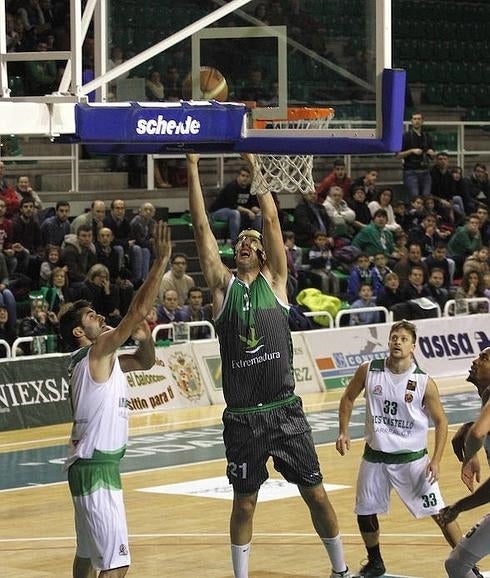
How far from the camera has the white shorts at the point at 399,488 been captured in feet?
35.1

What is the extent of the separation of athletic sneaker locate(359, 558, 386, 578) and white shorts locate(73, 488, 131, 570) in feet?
8.00

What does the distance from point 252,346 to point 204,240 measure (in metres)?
0.73

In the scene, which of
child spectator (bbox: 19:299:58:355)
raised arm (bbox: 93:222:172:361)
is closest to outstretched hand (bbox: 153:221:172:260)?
raised arm (bbox: 93:222:172:361)

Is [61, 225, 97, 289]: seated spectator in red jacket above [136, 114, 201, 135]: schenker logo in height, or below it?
below

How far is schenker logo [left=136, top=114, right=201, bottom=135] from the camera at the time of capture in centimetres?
896

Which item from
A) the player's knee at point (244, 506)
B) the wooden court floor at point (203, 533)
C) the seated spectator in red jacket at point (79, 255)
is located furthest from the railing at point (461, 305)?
the player's knee at point (244, 506)

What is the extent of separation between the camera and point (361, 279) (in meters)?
22.8

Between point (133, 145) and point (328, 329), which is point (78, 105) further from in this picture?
point (328, 329)

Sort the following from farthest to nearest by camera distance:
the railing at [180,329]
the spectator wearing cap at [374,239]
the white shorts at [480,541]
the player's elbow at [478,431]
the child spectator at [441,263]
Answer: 1. the spectator wearing cap at [374,239]
2. the child spectator at [441,263]
3. the railing at [180,329]
4. the white shorts at [480,541]
5. the player's elbow at [478,431]

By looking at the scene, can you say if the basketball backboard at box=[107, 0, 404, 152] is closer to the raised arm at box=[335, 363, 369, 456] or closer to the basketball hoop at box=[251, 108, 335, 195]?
the basketball hoop at box=[251, 108, 335, 195]

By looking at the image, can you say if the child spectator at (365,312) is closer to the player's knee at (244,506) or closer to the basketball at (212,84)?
the player's knee at (244,506)

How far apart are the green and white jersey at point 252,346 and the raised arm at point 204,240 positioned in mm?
75

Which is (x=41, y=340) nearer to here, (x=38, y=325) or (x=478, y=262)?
(x=38, y=325)

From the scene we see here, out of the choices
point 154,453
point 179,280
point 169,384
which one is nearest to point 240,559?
point 154,453
